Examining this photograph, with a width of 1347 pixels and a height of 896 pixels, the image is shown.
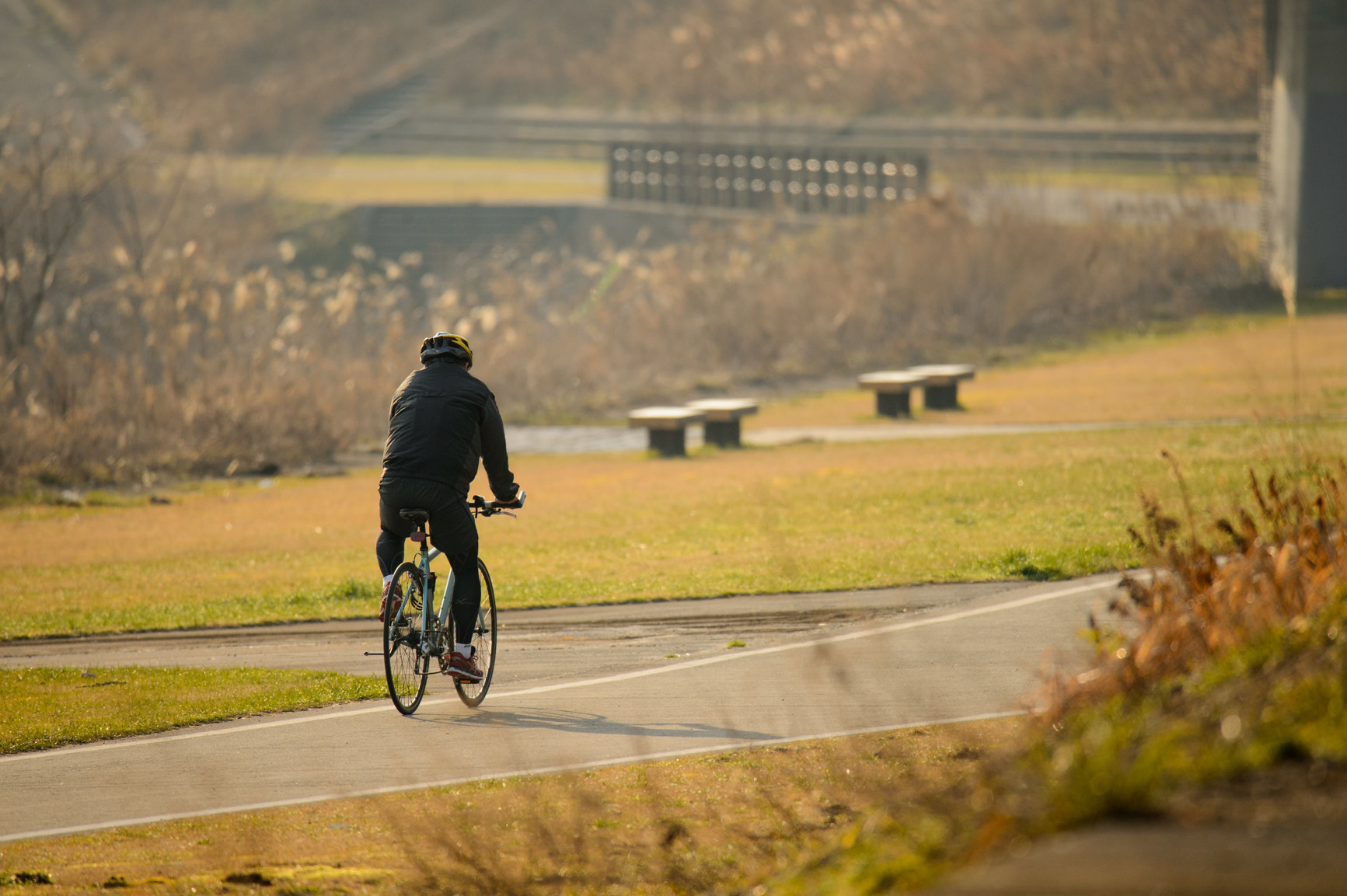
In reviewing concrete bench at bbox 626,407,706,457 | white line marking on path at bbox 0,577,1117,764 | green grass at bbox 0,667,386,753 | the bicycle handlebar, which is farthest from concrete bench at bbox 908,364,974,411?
the bicycle handlebar

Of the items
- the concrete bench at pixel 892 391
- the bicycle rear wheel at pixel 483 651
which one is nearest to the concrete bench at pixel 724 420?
the concrete bench at pixel 892 391

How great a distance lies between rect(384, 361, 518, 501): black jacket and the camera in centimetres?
770

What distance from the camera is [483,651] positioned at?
828 centimetres

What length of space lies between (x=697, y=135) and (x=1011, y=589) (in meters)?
37.2

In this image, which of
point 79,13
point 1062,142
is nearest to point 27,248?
point 1062,142

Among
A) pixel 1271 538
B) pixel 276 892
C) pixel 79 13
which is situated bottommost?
pixel 276 892

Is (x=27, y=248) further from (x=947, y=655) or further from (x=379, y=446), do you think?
(x=947, y=655)

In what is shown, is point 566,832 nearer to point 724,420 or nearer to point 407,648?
point 407,648

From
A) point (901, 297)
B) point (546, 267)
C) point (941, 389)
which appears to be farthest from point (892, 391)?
point (546, 267)

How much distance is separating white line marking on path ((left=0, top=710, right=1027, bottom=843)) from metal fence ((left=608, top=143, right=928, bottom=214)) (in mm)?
30023

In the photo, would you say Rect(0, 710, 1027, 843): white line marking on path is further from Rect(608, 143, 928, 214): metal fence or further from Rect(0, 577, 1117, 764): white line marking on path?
Rect(608, 143, 928, 214): metal fence

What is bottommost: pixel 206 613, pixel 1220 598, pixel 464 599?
pixel 206 613

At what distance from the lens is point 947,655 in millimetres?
8562

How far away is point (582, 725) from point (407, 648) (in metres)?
1.10
